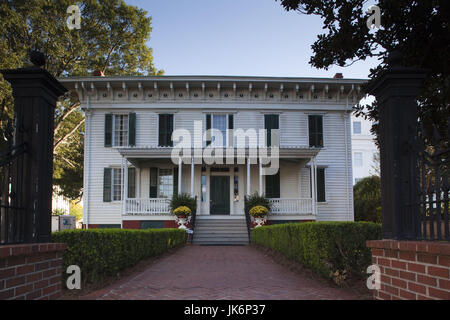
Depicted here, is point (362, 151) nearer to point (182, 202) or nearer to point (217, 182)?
point (217, 182)

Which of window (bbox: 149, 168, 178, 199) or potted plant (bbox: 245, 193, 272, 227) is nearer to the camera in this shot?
potted plant (bbox: 245, 193, 272, 227)

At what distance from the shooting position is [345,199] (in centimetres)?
2100

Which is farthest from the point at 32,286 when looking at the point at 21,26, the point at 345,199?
the point at 21,26

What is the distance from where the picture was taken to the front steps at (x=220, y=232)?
16688 mm

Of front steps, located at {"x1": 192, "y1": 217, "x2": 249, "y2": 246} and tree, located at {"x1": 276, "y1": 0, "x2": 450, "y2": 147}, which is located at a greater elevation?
tree, located at {"x1": 276, "y1": 0, "x2": 450, "y2": 147}

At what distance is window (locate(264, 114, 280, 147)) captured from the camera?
68.7ft

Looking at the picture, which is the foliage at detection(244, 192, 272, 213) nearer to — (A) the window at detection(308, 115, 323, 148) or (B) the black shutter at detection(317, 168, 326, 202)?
(B) the black shutter at detection(317, 168, 326, 202)

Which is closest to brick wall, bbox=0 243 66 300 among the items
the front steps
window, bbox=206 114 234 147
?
the front steps

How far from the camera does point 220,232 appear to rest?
17.7m

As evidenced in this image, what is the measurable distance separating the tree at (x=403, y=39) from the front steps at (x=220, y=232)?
33.9 feet

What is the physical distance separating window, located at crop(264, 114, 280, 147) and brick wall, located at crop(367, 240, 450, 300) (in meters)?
16.9

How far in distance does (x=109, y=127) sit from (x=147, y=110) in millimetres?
2119

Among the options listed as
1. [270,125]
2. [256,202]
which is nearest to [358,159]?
[270,125]

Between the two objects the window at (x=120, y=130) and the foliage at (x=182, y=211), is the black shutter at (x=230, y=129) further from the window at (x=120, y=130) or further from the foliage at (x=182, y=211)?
the window at (x=120, y=130)
